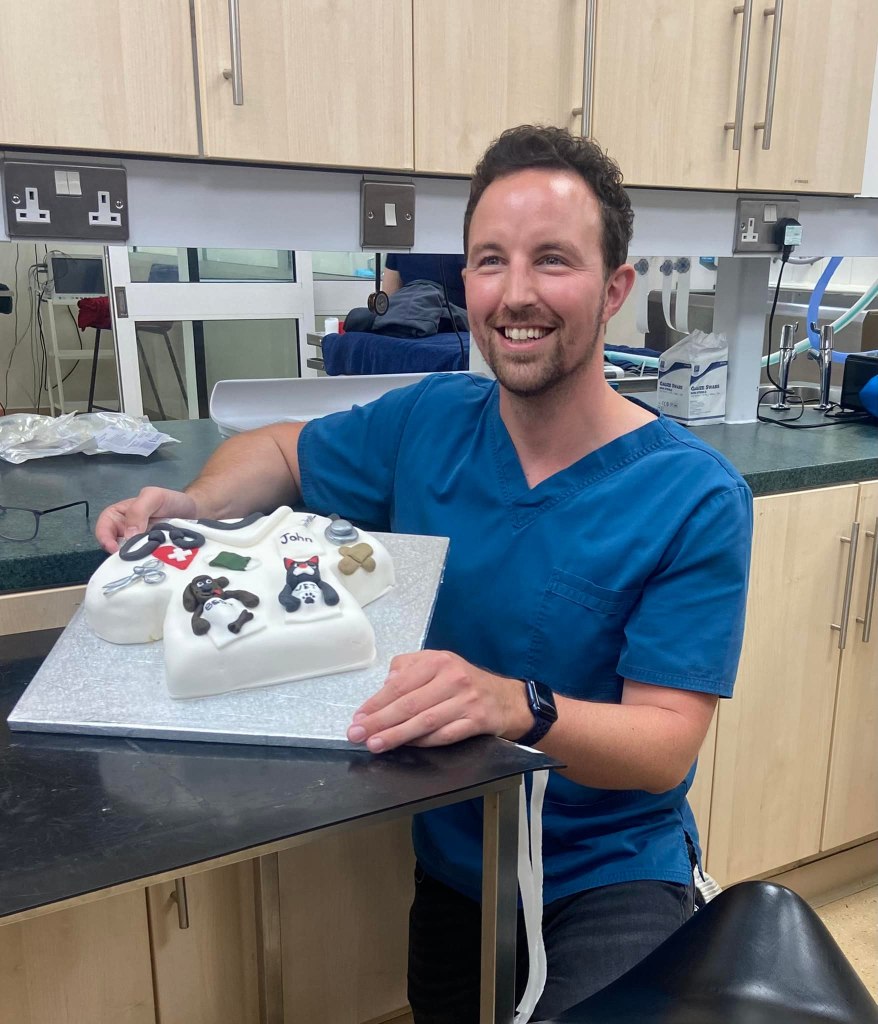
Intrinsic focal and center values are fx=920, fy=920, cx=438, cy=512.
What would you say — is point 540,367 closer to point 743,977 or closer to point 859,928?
point 743,977

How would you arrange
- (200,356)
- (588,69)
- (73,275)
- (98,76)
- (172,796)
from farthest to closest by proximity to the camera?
1. (200,356)
2. (73,275)
3. (588,69)
4. (98,76)
5. (172,796)

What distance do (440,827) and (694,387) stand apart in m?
1.11

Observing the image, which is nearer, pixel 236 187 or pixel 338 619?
pixel 338 619

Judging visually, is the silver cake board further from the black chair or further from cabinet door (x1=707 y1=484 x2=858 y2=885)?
cabinet door (x1=707 y1=484 x2=858 y2=885)

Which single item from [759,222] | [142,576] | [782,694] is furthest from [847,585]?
[142,576]

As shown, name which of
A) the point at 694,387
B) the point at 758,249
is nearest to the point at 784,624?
the point at 694,387

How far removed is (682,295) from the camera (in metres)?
2.47

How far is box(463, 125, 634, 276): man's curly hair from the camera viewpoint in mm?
1015

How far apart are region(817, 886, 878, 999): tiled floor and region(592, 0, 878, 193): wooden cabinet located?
139 centimetres

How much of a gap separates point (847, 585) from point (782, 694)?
231 mm

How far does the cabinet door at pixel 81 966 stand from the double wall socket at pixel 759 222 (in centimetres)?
152

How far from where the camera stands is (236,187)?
1328 mm

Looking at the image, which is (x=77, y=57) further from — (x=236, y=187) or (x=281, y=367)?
(x=281, y=367)

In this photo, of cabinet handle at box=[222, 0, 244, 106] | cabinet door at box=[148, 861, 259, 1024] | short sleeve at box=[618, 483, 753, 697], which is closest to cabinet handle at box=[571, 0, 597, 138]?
cabinet handle at box=[222, 0, 244, 106]
